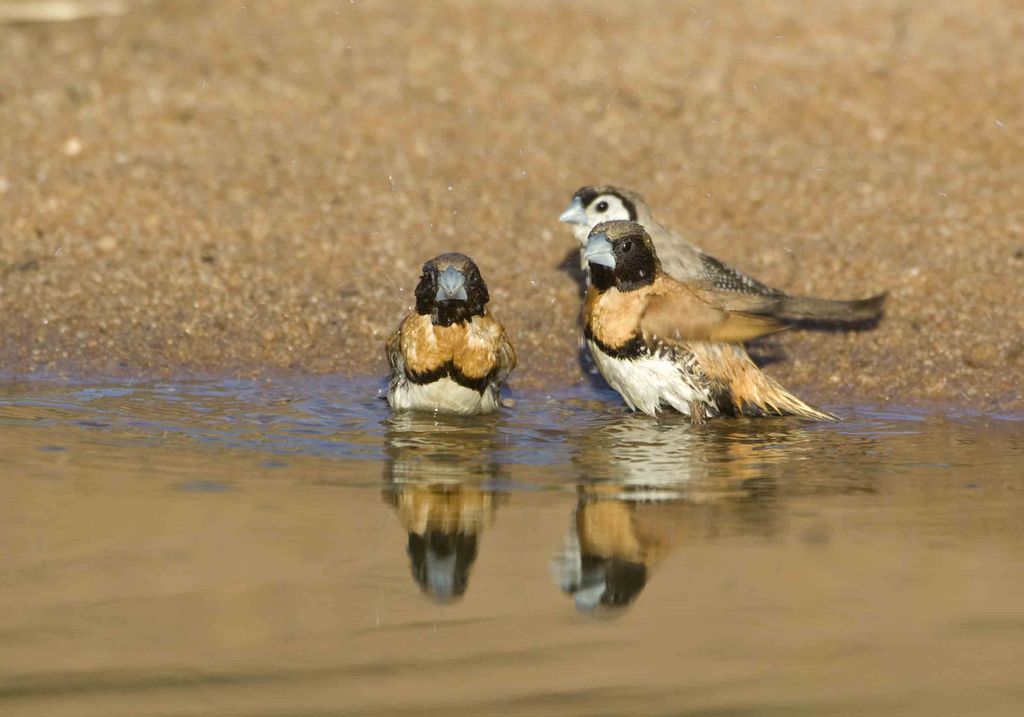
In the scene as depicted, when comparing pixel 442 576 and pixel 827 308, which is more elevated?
pixel 827 308

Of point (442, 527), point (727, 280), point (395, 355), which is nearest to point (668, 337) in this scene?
point (395, 355)

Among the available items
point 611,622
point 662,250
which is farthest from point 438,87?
point 611,622

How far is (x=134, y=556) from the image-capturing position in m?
5.21

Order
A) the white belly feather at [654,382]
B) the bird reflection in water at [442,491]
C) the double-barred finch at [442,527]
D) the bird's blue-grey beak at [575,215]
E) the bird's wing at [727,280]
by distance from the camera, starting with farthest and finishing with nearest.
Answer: the bird's blue-grey beak at [575,215]
the bird's wing at [727,280]
the white belly feather at [654,382]
the bird reflection in water at [442,491]
the double-barred finch at [442,527]

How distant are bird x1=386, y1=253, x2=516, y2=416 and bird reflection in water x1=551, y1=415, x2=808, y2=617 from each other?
20.9 inches

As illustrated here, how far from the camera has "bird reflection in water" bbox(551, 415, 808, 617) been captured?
16.8 ft

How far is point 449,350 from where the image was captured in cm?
731

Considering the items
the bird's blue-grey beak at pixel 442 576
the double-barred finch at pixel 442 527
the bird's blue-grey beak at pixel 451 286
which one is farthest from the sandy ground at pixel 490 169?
the bird's blue-grey beak at pixel 442 576

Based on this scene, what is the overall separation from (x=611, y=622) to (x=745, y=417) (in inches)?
119

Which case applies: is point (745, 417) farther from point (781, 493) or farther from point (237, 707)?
point (237, 707)

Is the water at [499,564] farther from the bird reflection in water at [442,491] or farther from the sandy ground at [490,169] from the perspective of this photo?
the sandy ground at [490,169]

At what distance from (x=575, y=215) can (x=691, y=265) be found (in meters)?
0.77

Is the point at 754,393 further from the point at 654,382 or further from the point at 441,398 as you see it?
the point at 441,398

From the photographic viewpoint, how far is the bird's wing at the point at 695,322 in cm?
741
